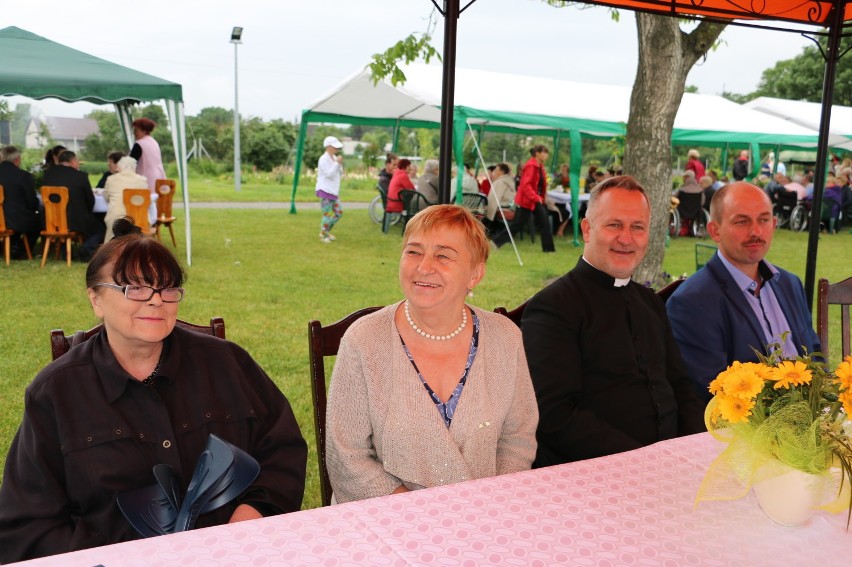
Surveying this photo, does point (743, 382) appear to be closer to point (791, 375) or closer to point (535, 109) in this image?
point (791, 375)

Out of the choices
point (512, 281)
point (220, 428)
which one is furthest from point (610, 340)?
point (512, 281)

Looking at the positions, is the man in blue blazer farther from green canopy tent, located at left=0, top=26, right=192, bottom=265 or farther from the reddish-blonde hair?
green canopy tent, located at left=0, top=26, right=192, bottom=265

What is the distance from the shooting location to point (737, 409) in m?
1.52

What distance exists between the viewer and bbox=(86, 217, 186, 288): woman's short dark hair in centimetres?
191

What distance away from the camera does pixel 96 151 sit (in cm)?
2478

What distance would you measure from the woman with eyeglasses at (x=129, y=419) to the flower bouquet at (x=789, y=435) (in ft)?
3.71

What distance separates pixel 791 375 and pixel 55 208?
28.7ft

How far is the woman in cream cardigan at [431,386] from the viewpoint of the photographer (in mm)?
2023

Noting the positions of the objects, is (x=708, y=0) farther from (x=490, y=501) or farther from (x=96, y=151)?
(x=96, y=151)

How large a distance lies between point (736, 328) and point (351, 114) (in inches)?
481

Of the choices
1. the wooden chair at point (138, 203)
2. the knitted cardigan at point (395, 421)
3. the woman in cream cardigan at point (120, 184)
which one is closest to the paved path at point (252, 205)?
the woman in cream cardigan at point (120, 184)

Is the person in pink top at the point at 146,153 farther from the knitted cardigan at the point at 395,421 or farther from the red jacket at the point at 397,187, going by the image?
the knitted cardigan at the point at 395,421

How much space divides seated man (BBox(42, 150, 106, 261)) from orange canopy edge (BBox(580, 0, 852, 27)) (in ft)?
23.0

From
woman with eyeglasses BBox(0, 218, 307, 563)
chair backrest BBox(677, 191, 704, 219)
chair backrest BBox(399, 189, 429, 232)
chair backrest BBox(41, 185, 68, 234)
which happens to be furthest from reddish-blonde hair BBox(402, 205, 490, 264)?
chair backrest BBox(677, 191, 704, 219)
